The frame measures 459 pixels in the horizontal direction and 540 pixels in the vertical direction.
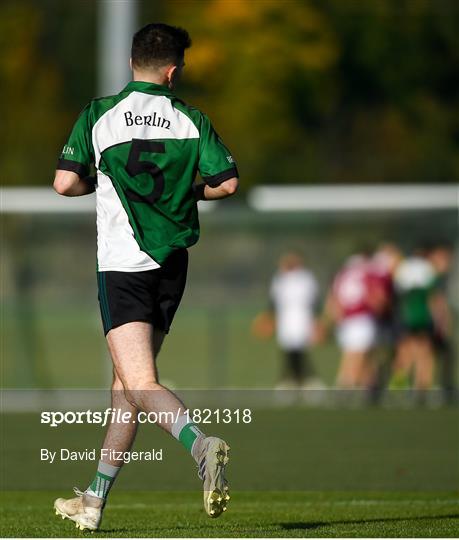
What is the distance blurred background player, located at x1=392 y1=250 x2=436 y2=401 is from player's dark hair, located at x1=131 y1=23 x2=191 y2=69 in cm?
1274

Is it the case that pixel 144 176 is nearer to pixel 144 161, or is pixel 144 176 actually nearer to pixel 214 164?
pixel 144 161

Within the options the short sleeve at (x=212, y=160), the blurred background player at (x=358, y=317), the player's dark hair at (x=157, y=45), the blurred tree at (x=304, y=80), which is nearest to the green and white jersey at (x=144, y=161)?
the short sleeve at (x=212, y=160)

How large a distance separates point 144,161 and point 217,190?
339mm

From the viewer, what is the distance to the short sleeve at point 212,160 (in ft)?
23.0

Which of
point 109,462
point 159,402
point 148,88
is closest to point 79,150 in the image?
point 148,88

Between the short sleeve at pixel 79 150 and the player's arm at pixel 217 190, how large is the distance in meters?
0.50

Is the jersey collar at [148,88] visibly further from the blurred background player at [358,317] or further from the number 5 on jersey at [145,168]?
the blurred background player at [358,317]

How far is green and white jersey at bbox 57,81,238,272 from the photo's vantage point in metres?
7.01

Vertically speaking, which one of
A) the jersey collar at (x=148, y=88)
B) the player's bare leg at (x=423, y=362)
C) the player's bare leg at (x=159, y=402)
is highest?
the jersey collar at (x=148, y=88)

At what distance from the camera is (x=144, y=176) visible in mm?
7008

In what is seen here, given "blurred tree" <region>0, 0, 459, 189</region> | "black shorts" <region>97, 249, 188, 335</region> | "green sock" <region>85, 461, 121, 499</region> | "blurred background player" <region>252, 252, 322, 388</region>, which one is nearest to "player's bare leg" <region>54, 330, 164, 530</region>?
"green sock" <region>85, 461, 121, 499</region>

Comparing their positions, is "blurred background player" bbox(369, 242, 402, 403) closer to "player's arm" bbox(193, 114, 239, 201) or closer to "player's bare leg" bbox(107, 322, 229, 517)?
"player's arm" bbox(193, 114, 239, 201)

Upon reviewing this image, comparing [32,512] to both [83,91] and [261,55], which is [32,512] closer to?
[261,55]

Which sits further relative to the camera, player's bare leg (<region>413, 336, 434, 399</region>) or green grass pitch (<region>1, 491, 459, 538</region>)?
player's bare leg (<region>413, 336, 434, 399</region>)
